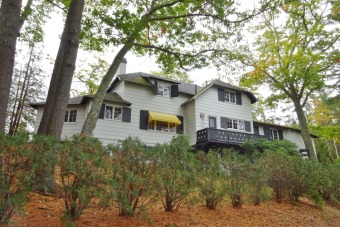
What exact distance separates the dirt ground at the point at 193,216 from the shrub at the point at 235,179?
240mm

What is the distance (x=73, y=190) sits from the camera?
332cm

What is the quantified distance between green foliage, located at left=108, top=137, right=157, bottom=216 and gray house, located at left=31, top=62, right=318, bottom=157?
11.1 meters

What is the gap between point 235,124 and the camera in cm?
1948

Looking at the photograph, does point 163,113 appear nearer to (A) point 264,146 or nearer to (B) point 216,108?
(B) point 216,108

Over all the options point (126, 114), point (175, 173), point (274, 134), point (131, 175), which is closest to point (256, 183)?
point (175, 173)

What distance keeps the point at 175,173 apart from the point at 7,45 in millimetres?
4027

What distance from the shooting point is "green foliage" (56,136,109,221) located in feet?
10.7

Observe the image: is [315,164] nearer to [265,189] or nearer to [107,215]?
[265,189]

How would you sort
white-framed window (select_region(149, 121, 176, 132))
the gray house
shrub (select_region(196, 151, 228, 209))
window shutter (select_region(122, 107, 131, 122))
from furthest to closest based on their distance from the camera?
white-framed window (select_region(149, 121, 176, 132)) → window shutter (select_region(122, 107, 131, 122)) → the gray house → shrub (select_region(196, 151, 228, 209))

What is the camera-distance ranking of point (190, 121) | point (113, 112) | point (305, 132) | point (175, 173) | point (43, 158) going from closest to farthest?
point (43, 158)
point (175, 173)
point (113, 112)
point (305, 132)
point (190, 121)

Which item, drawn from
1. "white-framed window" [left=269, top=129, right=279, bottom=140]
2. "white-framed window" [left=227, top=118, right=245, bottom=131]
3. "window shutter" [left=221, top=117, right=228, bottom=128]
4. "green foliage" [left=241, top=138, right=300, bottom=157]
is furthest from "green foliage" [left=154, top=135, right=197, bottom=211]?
"white-framed window" [left=269, top=129, right=279, bottom=140]

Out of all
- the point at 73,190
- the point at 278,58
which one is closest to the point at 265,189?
the point at 73,190

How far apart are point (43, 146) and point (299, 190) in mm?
7164

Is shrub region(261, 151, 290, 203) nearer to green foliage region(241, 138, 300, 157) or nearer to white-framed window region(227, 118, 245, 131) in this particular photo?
green foliage region(241, 138, 300, 157)
